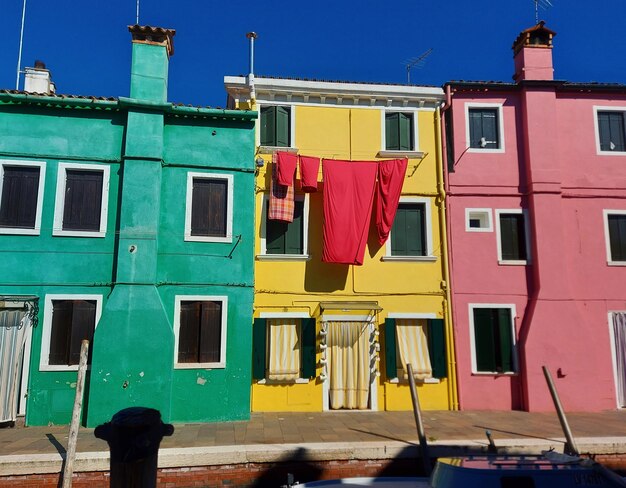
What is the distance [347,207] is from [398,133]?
2898mm

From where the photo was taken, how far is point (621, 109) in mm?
14109

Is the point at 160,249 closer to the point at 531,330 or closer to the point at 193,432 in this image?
the point at 193,432

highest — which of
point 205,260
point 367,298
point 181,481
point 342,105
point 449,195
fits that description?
point 342,105

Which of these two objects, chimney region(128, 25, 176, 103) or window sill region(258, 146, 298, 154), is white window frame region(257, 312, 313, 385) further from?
chimney region(128, 25, 176, 103)

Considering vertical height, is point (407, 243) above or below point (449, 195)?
below

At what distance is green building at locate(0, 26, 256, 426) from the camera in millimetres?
10412

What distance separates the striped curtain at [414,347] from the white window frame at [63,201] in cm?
777

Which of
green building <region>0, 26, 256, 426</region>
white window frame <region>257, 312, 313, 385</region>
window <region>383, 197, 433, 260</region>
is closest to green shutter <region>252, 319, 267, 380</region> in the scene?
white window frame <region>257, 312, 313, 385</region>

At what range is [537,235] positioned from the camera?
1311cm

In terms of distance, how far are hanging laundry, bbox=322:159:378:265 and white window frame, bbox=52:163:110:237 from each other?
5.33 meters

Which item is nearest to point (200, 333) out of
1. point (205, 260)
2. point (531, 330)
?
point (205, 260)

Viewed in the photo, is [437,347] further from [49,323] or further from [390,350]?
[49,323]

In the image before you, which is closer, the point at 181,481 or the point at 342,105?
the point at 181,481

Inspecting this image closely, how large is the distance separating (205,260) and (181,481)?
5.18 meters
